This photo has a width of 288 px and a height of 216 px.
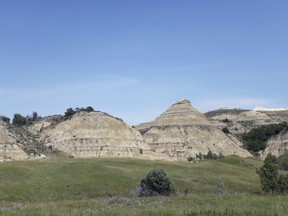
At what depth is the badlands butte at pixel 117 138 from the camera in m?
95.8

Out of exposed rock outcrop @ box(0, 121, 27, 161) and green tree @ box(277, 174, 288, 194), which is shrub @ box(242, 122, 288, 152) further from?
green tree @ box(277, 174, 288, 194)

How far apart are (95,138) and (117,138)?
522 cm

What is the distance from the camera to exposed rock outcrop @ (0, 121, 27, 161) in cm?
8375

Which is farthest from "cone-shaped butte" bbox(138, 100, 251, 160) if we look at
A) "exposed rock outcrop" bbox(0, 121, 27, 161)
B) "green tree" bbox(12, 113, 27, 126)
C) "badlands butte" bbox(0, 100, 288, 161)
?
"exposed rock outcrop" bbox(0, 121, 27, 161)

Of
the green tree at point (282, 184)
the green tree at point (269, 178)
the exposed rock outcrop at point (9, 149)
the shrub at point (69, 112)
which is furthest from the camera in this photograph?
the shrub at point (69, 112)

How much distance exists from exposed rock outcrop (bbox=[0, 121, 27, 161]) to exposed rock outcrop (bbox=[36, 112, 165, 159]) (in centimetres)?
1318

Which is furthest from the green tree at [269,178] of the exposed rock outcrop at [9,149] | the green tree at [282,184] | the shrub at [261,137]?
the shrub at [261,137]

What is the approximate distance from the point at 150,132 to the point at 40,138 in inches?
1563

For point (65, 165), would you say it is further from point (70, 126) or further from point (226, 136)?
point (226, 136)

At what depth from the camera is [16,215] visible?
569 inches

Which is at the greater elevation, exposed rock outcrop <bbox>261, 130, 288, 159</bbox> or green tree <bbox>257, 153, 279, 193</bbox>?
exposed rock outcrop <bbox>261, 130, 288, 159</bbox>

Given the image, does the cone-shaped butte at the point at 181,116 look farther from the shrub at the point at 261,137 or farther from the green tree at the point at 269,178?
the green tree at the point at 269,178

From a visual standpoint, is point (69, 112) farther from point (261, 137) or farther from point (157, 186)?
point (157, 186)

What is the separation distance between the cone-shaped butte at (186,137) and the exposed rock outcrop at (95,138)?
1686cm
